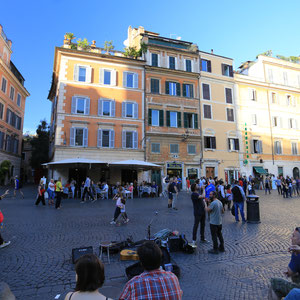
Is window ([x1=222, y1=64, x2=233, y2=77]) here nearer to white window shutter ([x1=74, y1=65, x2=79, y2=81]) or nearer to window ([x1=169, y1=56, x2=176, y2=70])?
window ([x1=169, y1=56, x2=176, y2=70])

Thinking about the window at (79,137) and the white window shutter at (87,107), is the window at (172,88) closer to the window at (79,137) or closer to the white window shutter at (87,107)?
the white window shutter at (87,107)

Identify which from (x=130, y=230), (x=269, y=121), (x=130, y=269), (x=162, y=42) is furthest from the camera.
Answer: (x=269, y=121)

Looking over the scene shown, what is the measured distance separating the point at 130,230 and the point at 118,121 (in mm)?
17892

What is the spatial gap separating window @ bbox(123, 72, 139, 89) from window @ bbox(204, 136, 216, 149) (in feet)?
33.7

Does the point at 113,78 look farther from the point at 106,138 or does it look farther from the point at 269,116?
the point at 269,116

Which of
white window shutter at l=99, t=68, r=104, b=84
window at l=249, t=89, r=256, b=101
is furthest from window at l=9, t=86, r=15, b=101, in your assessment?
window at l=249, t=89, r=256, b=101

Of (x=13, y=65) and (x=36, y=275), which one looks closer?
(x=36, y=275)

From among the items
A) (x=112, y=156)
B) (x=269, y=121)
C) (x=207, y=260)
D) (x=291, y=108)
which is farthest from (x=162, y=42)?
(x=207, y=260)

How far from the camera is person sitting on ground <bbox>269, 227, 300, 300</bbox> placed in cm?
274

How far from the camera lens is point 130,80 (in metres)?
25.9

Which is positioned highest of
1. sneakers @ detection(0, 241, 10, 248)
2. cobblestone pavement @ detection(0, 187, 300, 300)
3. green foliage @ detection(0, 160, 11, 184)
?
green foliage @ detection(0, 160, 11, 184)

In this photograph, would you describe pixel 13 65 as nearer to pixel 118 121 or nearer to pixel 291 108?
pixel 118 121

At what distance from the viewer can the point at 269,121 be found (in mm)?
31500

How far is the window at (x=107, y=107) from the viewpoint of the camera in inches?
953
